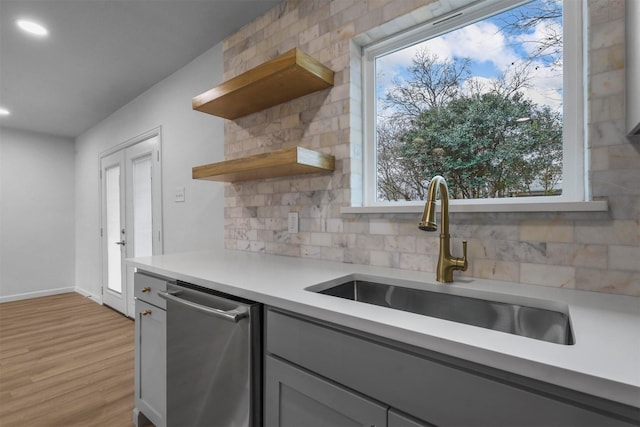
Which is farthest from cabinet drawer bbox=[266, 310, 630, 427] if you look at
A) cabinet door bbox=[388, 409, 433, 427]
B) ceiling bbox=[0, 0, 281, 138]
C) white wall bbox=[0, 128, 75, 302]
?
white wall bbox=[0, 128, 75, 302]

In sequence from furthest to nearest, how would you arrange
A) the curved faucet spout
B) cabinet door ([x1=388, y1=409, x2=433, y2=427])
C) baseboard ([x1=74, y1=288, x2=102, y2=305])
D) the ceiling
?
baseboard ([x1=74, y1=288, x2=102, y2=305])
the ceiling
the curved faucet spout
cabinet door ([x1=388, y1=409, x2=433, y2=427])

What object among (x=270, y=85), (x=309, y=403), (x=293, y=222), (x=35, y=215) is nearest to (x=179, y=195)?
(x=293, y=222)

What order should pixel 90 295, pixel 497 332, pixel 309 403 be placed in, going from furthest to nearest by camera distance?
pixel 90 295 < pixel 309 403 < pixel 497 332

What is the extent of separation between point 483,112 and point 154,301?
1.74m

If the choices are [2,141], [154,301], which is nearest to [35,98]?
[2,141]

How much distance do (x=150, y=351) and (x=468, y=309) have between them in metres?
1.52

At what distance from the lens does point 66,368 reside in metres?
2.42

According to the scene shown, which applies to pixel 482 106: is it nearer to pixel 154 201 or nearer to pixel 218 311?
pixel 218 311

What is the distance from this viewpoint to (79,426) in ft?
5.74

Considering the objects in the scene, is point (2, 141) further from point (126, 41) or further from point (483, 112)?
point (483, 112)

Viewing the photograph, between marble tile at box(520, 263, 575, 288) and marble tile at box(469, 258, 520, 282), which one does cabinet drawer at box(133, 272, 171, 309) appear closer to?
marble tile at box(469, 258, 520, 282)

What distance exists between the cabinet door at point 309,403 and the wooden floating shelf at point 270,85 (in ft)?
4.15

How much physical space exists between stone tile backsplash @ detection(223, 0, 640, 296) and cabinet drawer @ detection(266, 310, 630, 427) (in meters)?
0.65

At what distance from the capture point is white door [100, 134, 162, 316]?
3.06 metres
